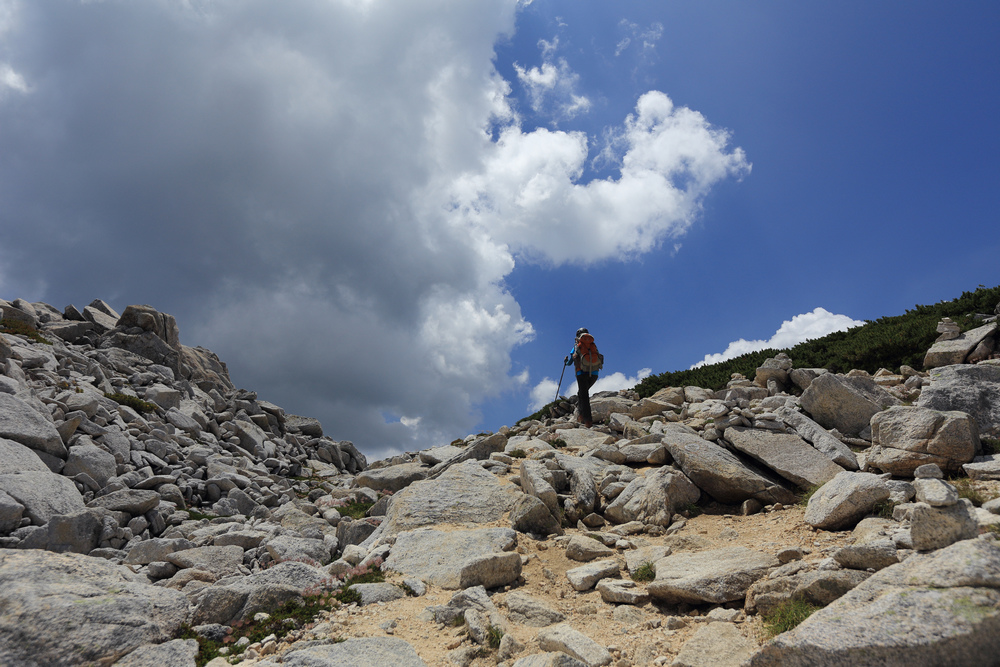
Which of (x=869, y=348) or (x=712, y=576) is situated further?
(x=869, y=348)

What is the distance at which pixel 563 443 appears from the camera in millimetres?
18219

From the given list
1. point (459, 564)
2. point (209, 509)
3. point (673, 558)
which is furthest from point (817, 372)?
point (209, 509)

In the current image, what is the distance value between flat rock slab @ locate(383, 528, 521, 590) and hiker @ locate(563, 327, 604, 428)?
1062cm

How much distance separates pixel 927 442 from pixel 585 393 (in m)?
12.8

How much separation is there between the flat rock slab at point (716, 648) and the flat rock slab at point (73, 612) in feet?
22.0

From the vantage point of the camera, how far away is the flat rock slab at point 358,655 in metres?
6.17

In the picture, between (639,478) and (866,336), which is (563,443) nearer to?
(639,478)

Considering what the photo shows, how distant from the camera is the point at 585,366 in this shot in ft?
67.6

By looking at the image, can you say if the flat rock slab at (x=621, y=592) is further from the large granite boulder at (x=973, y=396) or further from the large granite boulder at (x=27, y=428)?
the large granite boulder at (x=27, y=428)

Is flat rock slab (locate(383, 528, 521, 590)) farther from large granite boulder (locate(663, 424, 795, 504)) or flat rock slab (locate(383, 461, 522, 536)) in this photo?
large granite boulder (locate(663, 424, 795, 504))

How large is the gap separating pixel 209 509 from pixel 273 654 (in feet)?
46.8

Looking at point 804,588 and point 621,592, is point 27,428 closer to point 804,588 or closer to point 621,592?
point 621,592

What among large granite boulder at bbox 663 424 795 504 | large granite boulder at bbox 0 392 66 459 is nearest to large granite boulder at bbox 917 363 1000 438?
large granite boulder at bbox 663 424 795 504

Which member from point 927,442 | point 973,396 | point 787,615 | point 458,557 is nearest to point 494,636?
point 458,557
